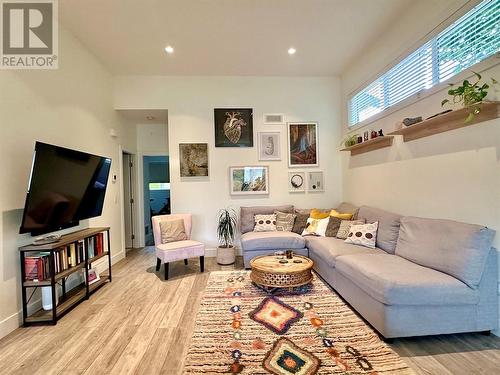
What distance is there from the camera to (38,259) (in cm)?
246

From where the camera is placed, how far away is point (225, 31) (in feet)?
10.9

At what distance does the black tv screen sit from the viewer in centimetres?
239

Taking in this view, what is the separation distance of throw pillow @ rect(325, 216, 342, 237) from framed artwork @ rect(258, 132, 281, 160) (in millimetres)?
Answer: 1600

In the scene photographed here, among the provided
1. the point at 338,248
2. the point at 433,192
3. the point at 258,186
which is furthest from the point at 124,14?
the point at 433,192

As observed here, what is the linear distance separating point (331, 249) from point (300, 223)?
46.2 inches

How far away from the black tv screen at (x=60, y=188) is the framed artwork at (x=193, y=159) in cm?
145

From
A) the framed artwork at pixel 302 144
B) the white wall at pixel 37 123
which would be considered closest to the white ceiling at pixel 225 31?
the white wall at pixel 37 123

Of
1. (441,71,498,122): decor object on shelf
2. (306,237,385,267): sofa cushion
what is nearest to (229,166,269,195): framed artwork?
(306,237,385,267): sofa cushion

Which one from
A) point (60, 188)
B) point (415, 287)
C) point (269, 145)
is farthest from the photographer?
point (269, 145)

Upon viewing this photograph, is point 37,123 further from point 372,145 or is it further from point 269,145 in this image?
point 372,145

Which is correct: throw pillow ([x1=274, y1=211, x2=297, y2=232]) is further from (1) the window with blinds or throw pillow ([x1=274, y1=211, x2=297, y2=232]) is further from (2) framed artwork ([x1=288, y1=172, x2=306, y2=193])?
(1) the window with blinds

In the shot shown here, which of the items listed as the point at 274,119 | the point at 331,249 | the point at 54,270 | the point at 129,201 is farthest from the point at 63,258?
the point at 274,119

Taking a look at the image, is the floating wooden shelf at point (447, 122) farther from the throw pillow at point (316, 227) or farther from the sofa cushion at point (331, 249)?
the throw pillow at point (316, 227)

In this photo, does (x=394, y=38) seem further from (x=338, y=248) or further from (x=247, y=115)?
(x=338, y=248)
